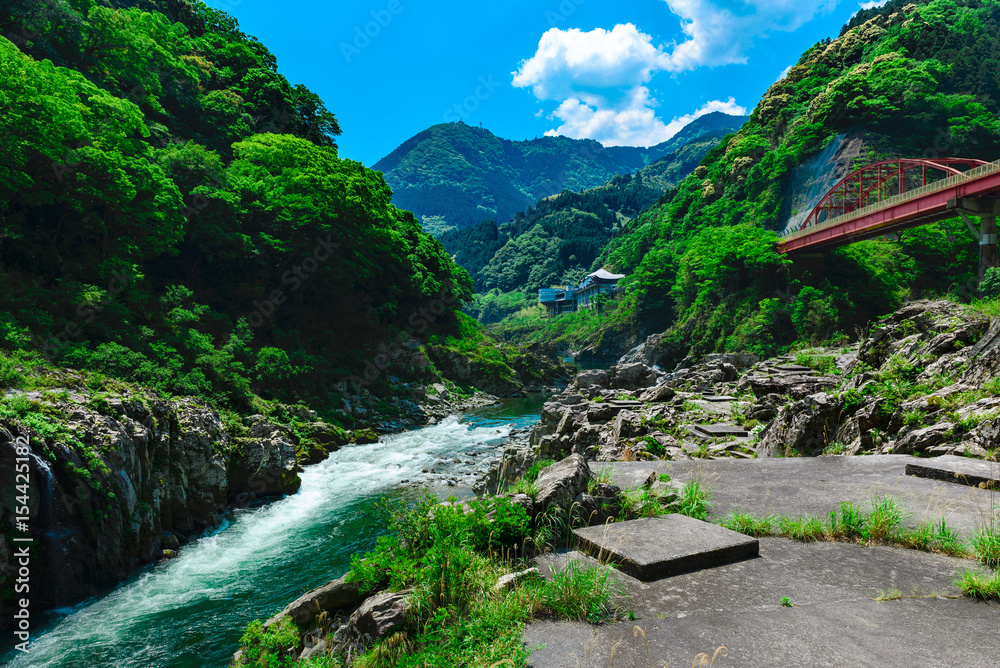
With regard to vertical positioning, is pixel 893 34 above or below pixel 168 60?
above

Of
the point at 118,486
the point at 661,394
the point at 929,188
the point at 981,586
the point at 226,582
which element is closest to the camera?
the point at 981,586

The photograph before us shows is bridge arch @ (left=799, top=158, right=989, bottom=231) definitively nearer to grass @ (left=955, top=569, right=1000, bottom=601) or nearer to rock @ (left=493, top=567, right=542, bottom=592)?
grass @ (left=955, top=569, right=1000, bottom=601)

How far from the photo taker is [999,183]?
31.4 m

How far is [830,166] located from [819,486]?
70.3m

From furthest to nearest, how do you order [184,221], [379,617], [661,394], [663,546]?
[184,221] < [661,394] < [663,546] < [379,617]

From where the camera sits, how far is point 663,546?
4.49 metres

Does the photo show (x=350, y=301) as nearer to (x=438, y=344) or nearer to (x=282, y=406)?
(x=438, y=344)

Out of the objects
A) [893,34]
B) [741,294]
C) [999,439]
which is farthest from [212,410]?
[893,34]

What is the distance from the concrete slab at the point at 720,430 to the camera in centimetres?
1400

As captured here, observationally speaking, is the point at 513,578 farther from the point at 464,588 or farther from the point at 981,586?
the point at 981,586

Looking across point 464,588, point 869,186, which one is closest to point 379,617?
point 464,588

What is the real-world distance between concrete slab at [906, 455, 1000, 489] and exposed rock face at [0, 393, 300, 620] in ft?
52.4

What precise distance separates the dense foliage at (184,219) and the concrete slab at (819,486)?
18894 mm

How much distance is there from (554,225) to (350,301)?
148501 mm
